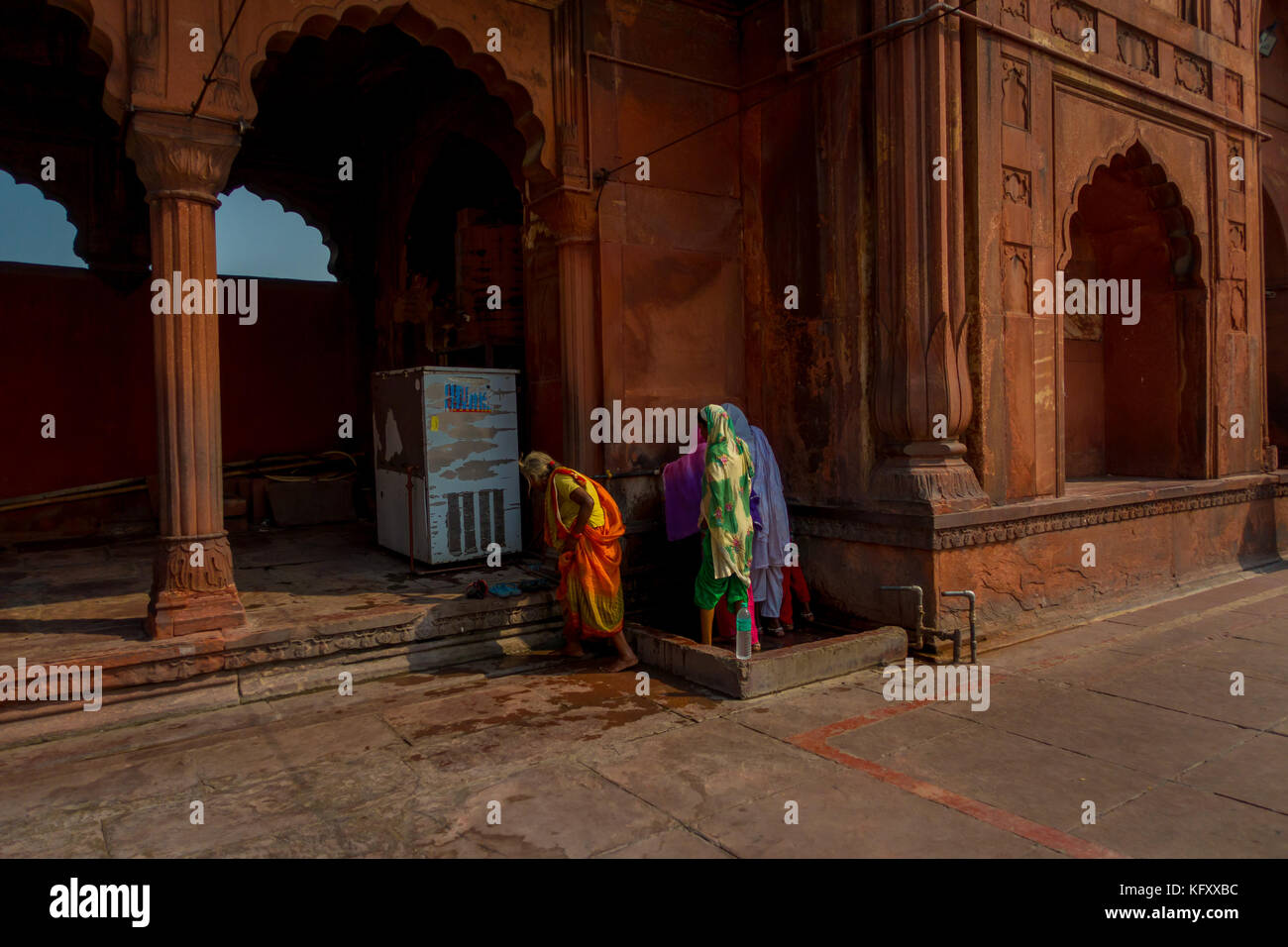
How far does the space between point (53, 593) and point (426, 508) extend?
9.55 feet

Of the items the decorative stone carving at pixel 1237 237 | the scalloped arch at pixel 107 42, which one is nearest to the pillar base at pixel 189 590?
the scalloped arch at pixel 107 42

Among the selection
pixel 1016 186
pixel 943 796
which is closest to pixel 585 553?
pixel 943 796

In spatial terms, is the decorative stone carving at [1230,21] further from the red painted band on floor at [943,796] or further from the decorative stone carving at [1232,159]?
the red painted band on floor at [943,796]

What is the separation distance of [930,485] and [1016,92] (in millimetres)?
3447

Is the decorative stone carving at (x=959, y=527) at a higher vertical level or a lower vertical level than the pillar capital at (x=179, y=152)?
lower

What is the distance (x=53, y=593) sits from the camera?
22.8ft

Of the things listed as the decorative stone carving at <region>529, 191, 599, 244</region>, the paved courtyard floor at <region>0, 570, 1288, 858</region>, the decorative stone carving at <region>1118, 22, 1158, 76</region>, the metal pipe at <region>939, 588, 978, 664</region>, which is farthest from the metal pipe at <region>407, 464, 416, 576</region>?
the decorative stone carving at <region>1118, 22, 1158, 76</region>

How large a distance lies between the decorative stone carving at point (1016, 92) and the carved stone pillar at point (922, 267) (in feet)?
1.88

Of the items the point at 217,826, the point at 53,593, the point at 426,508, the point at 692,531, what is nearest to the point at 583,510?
the point at 692,531

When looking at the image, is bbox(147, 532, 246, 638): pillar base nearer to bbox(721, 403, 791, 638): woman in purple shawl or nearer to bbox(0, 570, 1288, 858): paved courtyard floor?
bbox(0, 570, 1288, 858): paved courtyard floor

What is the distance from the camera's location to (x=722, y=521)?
6.12 meters

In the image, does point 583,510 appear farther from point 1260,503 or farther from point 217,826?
point 1260,503

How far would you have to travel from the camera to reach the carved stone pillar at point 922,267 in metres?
6.69
